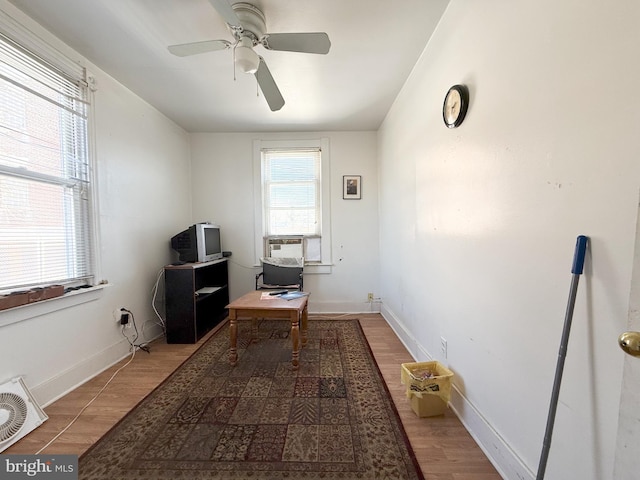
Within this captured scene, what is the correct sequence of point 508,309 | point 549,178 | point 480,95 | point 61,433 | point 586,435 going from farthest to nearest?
point 61,433, point 480,95, point 508,309, point 549,178, point 586,435

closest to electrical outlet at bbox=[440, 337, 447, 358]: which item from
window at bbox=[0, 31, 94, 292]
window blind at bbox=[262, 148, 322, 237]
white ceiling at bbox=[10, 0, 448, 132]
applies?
white ceiling at bbox=[10, 0, 448, 132]

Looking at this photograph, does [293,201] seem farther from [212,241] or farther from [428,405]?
[428,405]

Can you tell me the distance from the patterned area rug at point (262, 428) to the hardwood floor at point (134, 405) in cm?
8

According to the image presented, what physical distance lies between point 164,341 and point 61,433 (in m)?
1.32

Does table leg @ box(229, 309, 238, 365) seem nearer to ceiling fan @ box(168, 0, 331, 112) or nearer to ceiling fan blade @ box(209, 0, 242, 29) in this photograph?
ceiling fan @ box(168, 0, 331, 112)

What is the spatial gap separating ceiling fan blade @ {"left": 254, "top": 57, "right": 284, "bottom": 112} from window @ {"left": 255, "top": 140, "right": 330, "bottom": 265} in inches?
57.4

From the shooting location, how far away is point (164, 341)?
2816 millimetres

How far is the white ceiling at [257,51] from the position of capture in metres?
1.62

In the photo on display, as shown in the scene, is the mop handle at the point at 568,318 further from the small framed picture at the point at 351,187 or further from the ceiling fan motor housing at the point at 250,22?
the small framed picture at the point at 351,187

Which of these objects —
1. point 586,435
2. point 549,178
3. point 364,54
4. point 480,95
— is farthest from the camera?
point 364,54

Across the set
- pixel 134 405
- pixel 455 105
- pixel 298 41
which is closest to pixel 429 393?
pixel 455 105

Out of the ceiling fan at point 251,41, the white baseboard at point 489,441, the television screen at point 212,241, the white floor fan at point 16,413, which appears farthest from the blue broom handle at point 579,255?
the television screen at point 212,241

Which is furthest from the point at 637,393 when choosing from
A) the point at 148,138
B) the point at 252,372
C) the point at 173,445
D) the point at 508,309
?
the point at 148,138

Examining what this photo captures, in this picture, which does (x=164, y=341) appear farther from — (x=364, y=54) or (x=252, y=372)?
(x=364, y=54)
